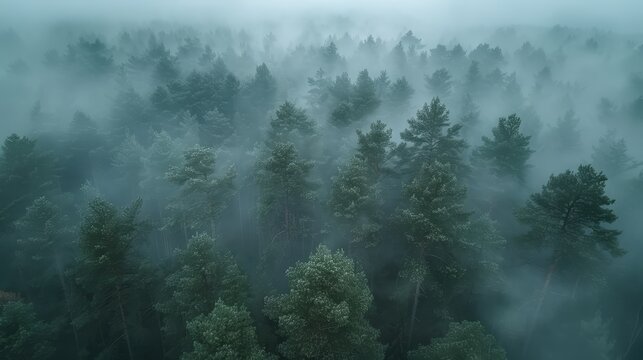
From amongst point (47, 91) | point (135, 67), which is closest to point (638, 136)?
point (135, 67)

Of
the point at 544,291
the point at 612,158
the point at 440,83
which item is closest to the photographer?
the point at 544,291

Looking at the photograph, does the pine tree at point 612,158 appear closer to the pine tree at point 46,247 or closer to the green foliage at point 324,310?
the green foliage at point 324,310

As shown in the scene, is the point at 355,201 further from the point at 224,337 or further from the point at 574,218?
the point at 574,218

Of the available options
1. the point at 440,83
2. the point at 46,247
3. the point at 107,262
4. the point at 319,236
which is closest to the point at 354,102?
the point at 319,236

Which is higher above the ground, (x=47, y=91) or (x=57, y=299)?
(x=47, y=91)

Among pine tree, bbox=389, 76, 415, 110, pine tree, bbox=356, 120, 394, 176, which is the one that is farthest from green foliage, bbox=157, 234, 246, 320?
pine tree, bbox=389, 76, 415, 110

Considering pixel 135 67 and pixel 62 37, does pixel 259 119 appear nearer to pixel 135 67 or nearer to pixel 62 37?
pixel 135 67
